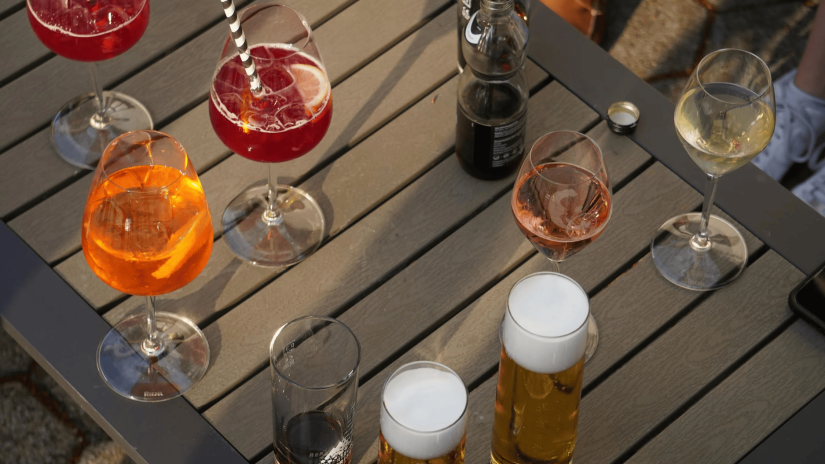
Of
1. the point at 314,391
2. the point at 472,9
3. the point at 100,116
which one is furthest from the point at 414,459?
the point at 100,116

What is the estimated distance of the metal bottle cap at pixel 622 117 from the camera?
1.55 meters

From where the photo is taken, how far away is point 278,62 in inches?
53.1

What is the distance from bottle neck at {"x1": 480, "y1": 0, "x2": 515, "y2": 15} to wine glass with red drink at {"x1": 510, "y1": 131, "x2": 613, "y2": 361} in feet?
0.72

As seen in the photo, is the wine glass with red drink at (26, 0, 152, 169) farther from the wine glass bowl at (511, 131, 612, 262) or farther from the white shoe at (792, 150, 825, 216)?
the white shoe at (792, 150, 825, 216)

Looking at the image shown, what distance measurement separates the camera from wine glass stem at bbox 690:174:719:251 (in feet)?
4.61

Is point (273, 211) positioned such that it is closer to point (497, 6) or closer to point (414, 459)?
point (497, 6)

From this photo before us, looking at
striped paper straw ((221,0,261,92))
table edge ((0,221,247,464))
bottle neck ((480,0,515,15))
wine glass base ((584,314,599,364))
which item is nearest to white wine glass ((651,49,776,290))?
wine glass base ((584,314,599,364))

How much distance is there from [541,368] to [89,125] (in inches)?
35.0

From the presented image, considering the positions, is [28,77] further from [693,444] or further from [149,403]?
[693,444]

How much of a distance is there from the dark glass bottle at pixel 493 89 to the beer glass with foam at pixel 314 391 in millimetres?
388

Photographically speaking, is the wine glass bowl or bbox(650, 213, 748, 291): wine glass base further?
bbox(650, 213, 748, 291): wine glass base

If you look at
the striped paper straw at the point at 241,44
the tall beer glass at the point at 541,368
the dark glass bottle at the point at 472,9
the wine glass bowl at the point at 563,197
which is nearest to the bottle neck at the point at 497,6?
the dark glass bottle at the point at 472,9

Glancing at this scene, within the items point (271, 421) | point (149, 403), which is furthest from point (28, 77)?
point (271, 421)

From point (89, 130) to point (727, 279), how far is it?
102cm
